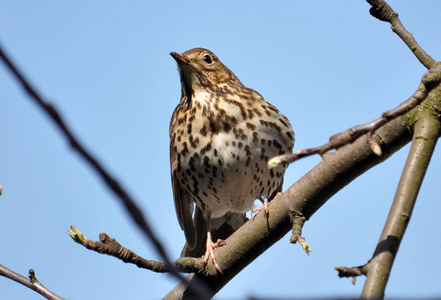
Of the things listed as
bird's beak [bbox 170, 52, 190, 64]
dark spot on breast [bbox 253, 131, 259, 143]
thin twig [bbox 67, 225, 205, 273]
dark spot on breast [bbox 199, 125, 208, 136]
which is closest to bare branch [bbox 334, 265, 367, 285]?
thin twig [bbox 67, 225, 205, 273]

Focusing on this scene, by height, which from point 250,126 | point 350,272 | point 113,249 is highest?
point 250,126

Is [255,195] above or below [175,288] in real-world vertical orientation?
above

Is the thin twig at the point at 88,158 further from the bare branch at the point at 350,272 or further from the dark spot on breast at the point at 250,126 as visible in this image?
the dark spot on breast at the point at 250,126

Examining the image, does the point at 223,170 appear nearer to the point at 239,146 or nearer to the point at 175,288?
the point at 239,146

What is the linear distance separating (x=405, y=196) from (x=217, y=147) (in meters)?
2.95

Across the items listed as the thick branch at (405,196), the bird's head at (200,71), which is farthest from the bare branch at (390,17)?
the bird's head at (200,71)

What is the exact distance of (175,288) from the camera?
14.8 feet

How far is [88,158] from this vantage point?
1.06 meters

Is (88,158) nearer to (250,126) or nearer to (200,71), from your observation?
(250,126)

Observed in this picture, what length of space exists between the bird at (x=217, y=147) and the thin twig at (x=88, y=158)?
14.5 ft

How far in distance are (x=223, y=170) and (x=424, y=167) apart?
2941mm

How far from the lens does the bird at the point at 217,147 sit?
588 cm

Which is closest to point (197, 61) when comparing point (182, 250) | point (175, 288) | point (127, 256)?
point (182, 250)

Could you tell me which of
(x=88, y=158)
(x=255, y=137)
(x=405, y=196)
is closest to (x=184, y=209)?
(x=255, y=137)
